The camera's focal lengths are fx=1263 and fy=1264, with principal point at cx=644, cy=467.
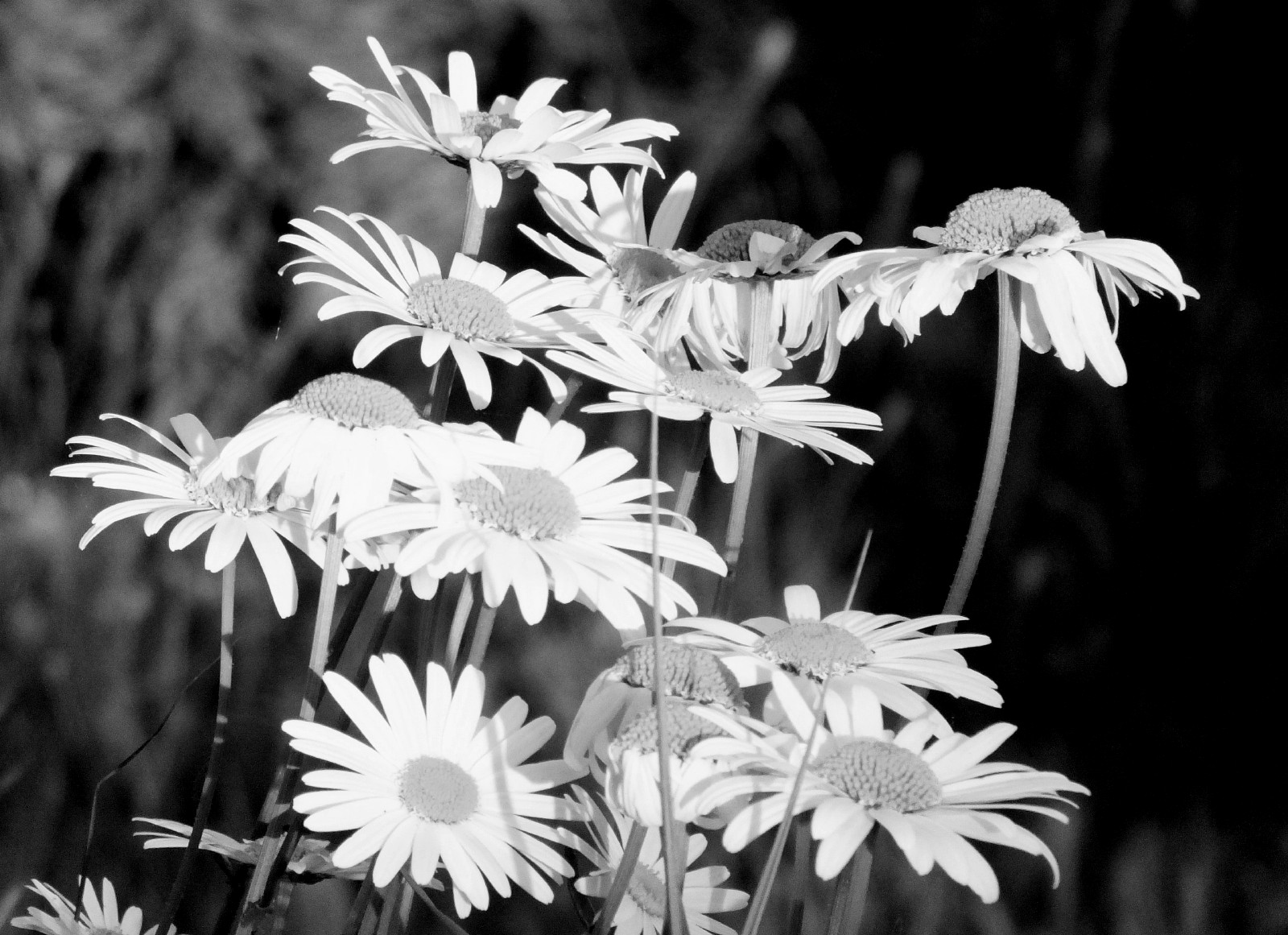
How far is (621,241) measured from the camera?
49cm

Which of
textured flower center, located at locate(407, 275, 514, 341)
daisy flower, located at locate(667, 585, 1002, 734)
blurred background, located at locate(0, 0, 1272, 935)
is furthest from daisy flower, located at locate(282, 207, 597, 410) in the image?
blurred background, located at locate(0, 0, 1272, 935)

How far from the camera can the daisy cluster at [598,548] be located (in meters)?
0.31

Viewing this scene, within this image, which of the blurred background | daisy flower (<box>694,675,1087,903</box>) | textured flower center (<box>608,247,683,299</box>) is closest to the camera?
daisy flower (<box>694,675,1087,903</box>)

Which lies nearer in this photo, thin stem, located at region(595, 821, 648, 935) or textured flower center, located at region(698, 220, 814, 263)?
thin stem, located at region(595, 821, 648, 935)

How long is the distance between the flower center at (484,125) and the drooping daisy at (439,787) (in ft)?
0.66

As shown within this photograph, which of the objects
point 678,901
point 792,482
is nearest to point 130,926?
point 678,901

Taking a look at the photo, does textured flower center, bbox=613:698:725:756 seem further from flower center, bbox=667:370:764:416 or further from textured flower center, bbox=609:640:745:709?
flower center, bbox=667:370:764:416

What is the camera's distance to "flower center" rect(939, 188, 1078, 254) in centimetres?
42

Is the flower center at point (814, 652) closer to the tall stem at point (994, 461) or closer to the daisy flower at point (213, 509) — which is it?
the tall stem at point (994, 461)

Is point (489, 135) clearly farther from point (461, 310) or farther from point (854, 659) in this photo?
point (854, 659)

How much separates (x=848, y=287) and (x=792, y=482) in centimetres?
87

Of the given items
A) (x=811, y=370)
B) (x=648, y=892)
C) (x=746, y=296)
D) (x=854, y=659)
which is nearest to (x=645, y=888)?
(x=648, y=892)

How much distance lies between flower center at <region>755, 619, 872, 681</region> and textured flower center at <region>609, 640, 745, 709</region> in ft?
0.06

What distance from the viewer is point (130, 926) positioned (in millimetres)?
415
